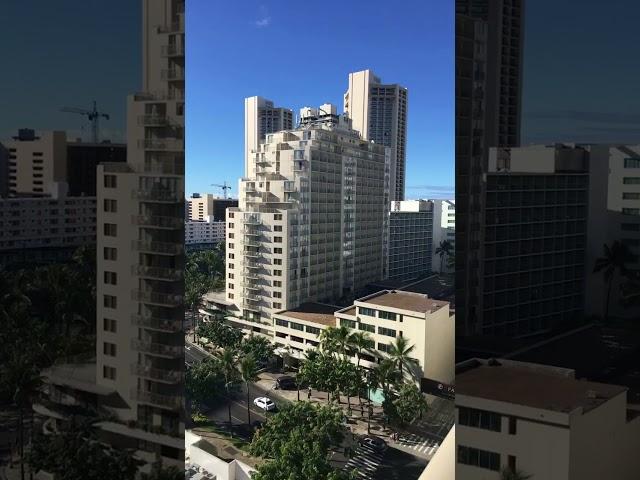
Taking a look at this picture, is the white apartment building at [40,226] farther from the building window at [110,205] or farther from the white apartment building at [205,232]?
the white apartment building at [205,232]

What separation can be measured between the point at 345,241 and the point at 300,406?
65 cm

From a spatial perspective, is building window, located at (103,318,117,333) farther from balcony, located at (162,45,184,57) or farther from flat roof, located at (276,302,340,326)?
balcony, located at (162,45,184,57)

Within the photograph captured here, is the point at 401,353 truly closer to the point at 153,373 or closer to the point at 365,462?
the point at 365,462

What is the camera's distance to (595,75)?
1.83m

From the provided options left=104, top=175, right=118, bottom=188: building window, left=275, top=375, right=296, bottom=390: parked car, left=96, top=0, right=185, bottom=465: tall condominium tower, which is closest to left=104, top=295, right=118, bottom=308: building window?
left=96, top=0, right=185, bottom=465: tall condominium tower

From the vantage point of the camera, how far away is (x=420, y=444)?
2.43 m

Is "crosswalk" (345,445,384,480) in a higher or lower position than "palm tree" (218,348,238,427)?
lower

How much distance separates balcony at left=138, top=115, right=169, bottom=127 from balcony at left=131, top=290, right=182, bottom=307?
59 centimetres

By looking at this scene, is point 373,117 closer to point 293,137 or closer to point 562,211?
point 293,137

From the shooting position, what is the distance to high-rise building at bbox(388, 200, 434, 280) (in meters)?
2.31

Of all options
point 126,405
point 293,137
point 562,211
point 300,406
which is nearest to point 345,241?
point 293,137

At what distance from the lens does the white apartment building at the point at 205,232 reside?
7.68ft

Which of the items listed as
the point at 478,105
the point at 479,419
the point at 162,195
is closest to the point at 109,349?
the point at 162,195

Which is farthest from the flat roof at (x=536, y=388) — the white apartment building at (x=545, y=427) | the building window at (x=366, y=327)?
the building window at (x=366, y=327)
